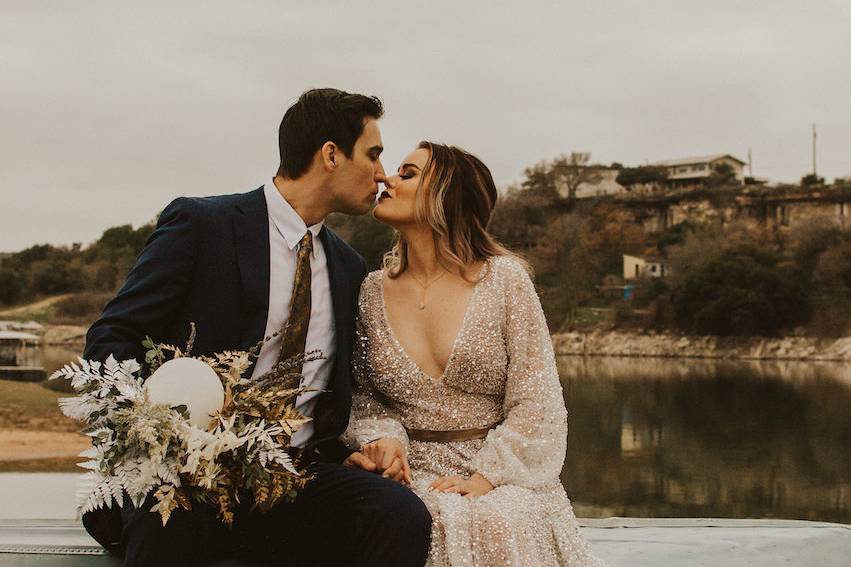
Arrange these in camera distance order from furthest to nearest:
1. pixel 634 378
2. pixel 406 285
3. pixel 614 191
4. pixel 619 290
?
pixel 614 191
pixel 619 290
pixel 634 378
pixel 406 285

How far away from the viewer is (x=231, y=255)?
2.71 m

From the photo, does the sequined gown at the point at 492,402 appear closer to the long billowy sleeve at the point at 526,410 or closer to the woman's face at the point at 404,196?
the long billowy sleeve at the point at 526,410

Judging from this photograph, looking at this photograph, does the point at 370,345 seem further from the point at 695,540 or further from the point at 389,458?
the point at 695,540

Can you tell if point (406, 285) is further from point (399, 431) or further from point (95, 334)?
point (95, 334)

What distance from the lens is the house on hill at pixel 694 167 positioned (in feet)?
240

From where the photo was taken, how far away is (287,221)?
113 inches

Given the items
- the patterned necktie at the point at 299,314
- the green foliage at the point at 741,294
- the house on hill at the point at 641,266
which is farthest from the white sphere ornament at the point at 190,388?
the house on hill at the point at 641,266

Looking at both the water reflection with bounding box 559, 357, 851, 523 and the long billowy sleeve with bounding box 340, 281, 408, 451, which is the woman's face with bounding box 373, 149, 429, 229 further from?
the water reflection with bounding box 559, 357, 851, 523

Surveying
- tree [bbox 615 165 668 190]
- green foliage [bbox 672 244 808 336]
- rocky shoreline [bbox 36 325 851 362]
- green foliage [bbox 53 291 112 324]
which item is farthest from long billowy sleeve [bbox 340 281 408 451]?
tree [bbox 615 165 668 190]

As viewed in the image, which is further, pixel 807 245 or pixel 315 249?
pixel 807 245

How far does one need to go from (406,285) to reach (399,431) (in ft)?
1.64

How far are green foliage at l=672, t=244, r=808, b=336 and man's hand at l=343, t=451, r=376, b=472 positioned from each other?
4208 cm

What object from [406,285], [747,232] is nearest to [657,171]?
[747,232]

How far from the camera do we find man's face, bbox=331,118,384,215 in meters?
2.99
